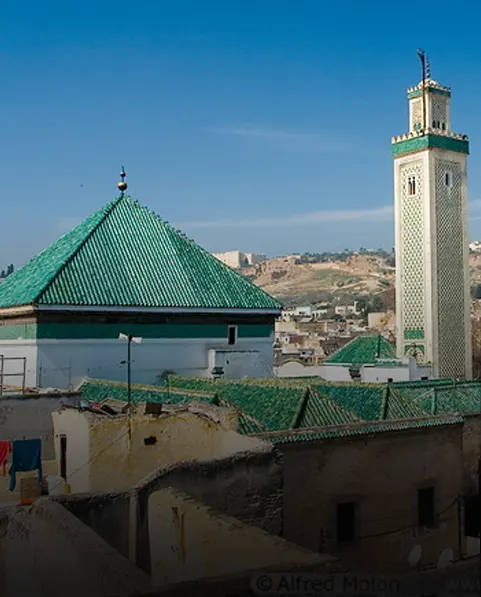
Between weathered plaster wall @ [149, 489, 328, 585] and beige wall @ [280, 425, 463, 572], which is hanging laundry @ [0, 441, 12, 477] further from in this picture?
weathered plaster wall @ [149, 489, 328, 585]

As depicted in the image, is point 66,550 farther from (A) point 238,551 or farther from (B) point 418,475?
(B) point 418,475

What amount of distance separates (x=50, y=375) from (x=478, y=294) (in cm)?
5500

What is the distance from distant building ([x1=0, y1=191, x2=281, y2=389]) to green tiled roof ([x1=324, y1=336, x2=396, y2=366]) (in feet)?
23.1

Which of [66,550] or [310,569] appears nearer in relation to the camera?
[310,569]

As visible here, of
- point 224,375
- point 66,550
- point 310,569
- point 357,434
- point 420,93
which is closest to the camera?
point 310,569

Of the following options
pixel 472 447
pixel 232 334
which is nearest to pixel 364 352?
pixel 232 334

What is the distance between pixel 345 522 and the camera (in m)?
8.52

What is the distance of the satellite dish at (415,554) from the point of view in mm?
8812

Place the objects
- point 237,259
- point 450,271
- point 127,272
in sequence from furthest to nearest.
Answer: point 237,259, point 450,271, point 127,272

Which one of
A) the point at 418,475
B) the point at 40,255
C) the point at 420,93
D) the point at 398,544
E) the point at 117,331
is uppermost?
the point at 420,93

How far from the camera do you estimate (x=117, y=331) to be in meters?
12.4

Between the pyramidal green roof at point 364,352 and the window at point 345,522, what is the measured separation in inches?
465

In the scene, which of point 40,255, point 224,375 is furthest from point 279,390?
point 40,255

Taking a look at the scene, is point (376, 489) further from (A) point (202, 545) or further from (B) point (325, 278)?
(B) point (325, 278)
